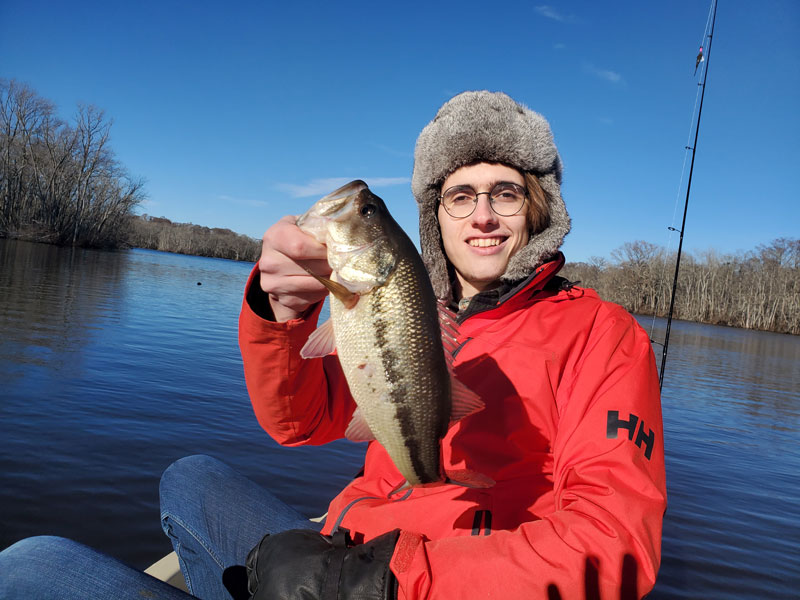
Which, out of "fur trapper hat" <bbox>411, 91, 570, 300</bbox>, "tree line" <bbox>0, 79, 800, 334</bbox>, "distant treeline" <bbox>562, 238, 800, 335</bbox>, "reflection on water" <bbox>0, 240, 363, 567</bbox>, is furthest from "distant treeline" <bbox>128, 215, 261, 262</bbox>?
"fur trapper hat" <bbox>411, 91, 570, 300</bbox>

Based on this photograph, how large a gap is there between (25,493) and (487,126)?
6168 millimetres

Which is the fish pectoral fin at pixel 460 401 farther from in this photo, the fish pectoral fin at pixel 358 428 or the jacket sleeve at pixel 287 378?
the jacket sleeve at pixel 287 378

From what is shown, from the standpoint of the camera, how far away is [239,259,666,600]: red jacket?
5.73 feet

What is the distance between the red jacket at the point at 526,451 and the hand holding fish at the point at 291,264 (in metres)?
0.19

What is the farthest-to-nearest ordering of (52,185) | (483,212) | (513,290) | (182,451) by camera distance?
(52,185) < (182,451) < (483,212) < (513,290)

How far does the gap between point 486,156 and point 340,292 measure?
68.7 inches

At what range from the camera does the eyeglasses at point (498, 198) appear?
10.3ft

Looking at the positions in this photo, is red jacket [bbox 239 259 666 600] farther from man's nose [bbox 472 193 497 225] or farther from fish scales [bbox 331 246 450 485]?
man's nose [bbox 472 193 497 225]

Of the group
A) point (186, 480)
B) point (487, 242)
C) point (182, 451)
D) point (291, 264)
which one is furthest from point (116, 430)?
point (291, 264)

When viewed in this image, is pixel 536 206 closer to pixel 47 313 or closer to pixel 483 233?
pixel 483 233

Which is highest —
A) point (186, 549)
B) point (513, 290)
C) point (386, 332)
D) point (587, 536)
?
point (513, 290)

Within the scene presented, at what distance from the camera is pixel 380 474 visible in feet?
8.66

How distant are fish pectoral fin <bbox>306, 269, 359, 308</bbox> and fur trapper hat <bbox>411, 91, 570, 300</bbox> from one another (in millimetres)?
1272

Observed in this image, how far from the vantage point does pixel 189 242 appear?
108812 millimetres
